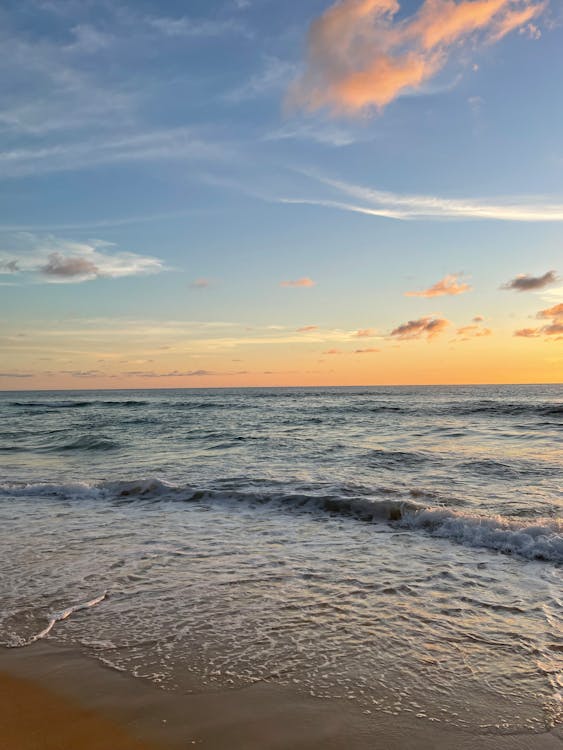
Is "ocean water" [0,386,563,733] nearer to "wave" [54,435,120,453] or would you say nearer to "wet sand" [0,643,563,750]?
"wet sand" [0,643,563,750]

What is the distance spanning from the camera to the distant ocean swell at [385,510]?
709 cm

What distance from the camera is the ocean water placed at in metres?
3.79

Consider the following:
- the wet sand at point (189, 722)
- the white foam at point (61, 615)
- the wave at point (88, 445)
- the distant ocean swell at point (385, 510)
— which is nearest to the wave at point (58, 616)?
the white foam at point (61, 615)

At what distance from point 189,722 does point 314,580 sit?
8.95ft

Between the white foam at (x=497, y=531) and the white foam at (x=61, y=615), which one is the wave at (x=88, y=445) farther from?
the white foam at (x=61, y=615)

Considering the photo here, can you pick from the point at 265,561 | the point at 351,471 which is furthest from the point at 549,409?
the point at 265,561

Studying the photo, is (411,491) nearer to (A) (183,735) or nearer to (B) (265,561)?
(B) (265,561)

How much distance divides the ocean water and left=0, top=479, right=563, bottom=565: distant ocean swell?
37 mm

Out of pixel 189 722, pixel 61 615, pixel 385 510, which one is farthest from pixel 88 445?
pixel 189 722

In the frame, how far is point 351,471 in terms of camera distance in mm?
13406

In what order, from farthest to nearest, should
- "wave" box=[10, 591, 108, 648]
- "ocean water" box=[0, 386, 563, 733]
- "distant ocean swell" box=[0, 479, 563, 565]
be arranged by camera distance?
"distant ocean swell" box=[0, 479, 563, 565], "wave" box=[10, 591, 108, 648], "ocean water" box=[0, 386, 563, 733]

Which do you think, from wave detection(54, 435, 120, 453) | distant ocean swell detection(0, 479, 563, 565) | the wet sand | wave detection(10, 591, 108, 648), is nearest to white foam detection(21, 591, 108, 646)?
wave detection(10, 591, 108, 648)

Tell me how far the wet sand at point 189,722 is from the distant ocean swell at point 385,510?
4.24 metres

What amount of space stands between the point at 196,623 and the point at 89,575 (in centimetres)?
187
